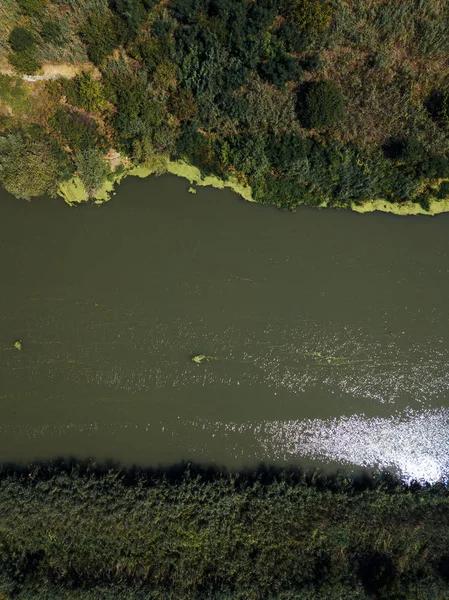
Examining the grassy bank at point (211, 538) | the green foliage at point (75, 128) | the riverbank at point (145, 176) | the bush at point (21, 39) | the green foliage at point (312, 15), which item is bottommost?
the grassy bank at point (211, 538)

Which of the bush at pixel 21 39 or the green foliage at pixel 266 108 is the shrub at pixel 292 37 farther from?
the bush at pixel 21 39

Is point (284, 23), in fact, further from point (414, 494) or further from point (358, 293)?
point (414, 494)

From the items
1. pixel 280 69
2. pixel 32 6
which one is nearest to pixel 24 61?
pixel 32 6

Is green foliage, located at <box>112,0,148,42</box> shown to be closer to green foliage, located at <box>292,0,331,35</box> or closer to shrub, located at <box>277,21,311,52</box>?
shrub, located at <box>277,21,311,52</box>

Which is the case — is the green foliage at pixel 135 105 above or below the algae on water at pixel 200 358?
above

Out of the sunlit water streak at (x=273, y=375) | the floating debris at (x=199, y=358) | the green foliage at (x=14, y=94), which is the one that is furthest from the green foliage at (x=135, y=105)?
the floating debris at (x=199, y=358)

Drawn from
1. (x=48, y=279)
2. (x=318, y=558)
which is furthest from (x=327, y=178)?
(x=318, y=558)

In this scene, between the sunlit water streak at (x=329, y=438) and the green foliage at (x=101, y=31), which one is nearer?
the green foliage at (x=101, y=31)
